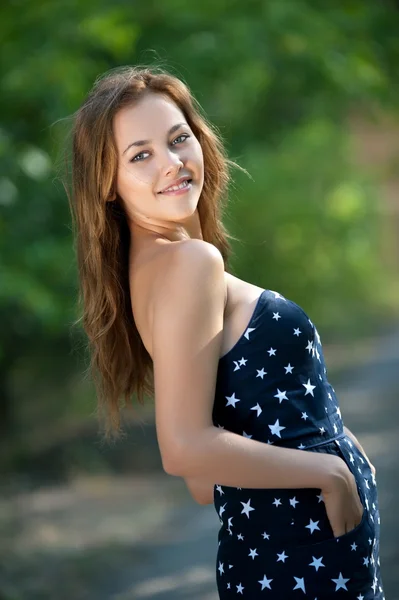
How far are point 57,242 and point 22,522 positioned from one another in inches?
50.9

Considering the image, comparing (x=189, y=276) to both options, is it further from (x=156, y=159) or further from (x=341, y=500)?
(x=341, y=500)

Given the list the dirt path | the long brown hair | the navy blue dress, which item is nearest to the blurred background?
the dirt path

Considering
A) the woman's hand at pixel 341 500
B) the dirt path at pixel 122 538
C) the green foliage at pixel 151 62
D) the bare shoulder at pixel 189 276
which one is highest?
the bare shoulder at pixel 189 276

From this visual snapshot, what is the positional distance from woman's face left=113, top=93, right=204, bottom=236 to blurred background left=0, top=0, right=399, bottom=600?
6.13 ft

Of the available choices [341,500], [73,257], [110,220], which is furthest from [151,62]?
[341,500]

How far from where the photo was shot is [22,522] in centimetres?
424

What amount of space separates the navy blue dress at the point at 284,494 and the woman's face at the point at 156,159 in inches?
8.2

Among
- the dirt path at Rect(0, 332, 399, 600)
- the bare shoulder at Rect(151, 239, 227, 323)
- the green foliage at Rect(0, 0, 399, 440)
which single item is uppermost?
the bare shoulder at Rect(151, 239, 227, 323)

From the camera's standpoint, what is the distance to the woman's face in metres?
1.52

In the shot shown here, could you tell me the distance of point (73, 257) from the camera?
4488 mm

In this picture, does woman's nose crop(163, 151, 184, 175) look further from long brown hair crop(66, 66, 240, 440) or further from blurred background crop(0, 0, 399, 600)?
blurred background crop(0, 0, 399, 600)

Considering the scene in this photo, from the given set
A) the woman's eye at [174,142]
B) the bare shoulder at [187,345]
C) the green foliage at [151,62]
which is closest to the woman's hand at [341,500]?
the bare shoulder at [187,345]

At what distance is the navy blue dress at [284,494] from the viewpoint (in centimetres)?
144

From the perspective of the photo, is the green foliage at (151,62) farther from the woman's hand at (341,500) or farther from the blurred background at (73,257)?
the woman's hand at (341,500)
